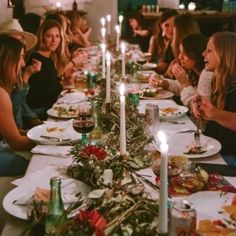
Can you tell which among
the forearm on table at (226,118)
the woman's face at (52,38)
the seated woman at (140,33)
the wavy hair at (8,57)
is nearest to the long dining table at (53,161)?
the forearm on table at (226,118)

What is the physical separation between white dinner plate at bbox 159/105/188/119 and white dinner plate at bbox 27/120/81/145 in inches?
18.4

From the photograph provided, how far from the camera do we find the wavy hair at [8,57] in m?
2.53

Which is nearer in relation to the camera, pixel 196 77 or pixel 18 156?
pixel 18 156

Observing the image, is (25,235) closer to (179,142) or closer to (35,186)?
(35,186)

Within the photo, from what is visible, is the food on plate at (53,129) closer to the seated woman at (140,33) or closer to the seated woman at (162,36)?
the seated woman at (162,36)

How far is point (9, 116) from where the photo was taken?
2.28 m

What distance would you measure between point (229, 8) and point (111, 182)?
6997 mm

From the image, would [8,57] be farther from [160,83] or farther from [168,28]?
[168,28]

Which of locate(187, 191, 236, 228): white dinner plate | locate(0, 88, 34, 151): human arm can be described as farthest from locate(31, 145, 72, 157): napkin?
locate(187, 191, 236, 228): white dinner plate

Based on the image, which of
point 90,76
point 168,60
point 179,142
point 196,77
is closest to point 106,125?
point 179,142

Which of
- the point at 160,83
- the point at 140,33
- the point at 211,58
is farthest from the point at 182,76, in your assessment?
the point at 140,33

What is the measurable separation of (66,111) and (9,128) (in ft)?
1.01

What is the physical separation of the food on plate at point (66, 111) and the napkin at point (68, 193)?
921mm

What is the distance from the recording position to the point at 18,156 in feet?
7.56
